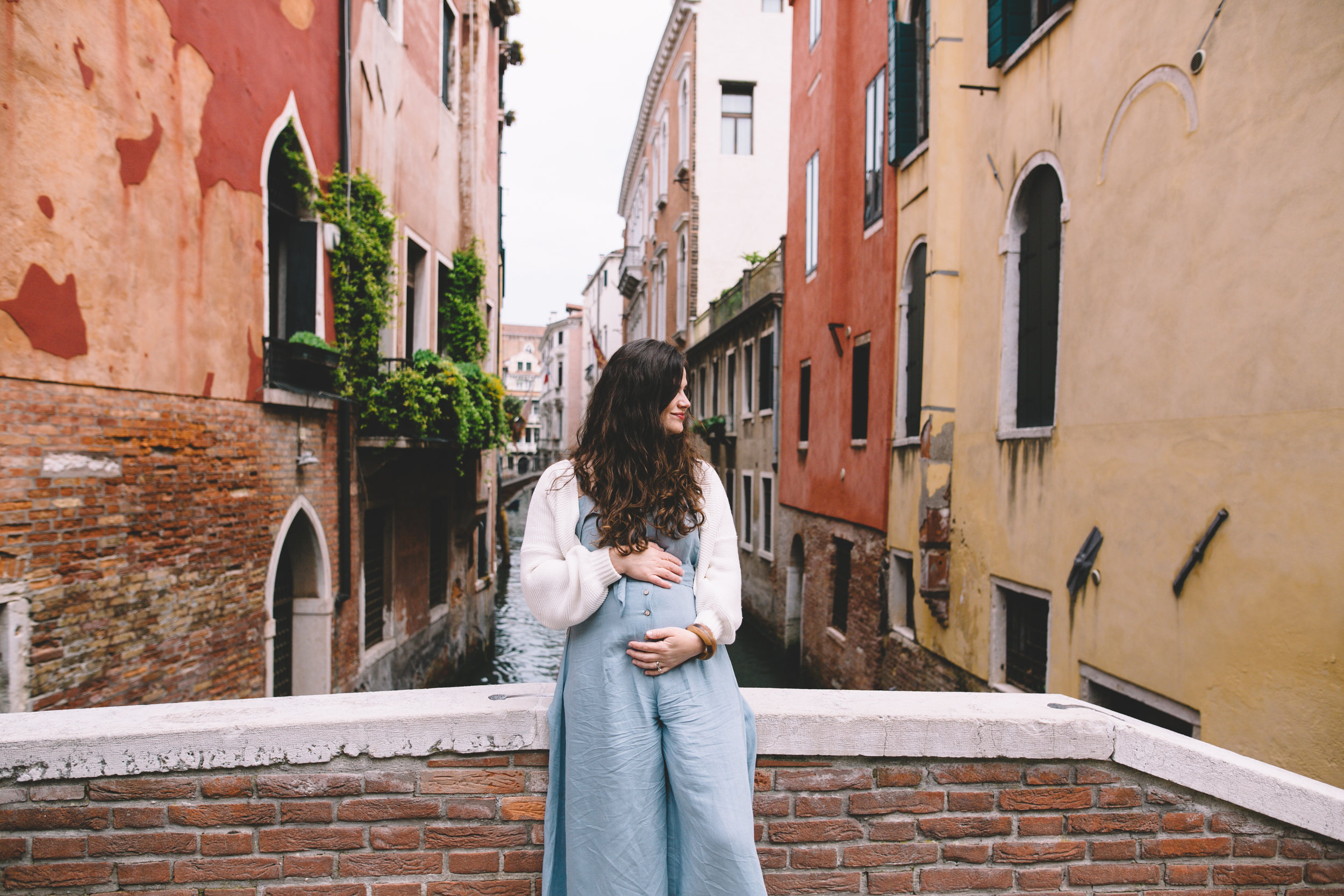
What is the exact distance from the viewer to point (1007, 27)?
21.8ft

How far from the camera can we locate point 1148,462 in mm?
4844

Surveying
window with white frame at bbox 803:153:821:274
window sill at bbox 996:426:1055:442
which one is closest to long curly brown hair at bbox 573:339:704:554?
window sill at bbox 996:426:1055:442

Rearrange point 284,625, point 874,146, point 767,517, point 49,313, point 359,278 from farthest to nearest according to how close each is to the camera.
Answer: point 767,517
point 874,146
point 359,278
point 284,625
point 49,313

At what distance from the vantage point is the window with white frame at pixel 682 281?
2275 cm

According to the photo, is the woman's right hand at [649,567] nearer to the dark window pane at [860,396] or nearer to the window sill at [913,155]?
the window sill at [913,155]

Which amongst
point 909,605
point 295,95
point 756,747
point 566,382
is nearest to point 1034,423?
point 909,605

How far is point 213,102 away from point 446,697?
16.8ft

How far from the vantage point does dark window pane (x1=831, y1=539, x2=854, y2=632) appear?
1126 cm

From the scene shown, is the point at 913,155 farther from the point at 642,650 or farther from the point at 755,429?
the point at 755,429

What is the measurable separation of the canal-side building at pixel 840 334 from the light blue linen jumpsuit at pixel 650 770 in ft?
25.7

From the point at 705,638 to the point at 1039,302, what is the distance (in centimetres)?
543

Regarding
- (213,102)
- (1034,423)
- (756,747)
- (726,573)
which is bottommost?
(756,747)

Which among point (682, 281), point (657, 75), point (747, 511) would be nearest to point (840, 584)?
point (747, 511)

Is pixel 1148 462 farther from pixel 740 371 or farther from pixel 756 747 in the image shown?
pixel 740 371
